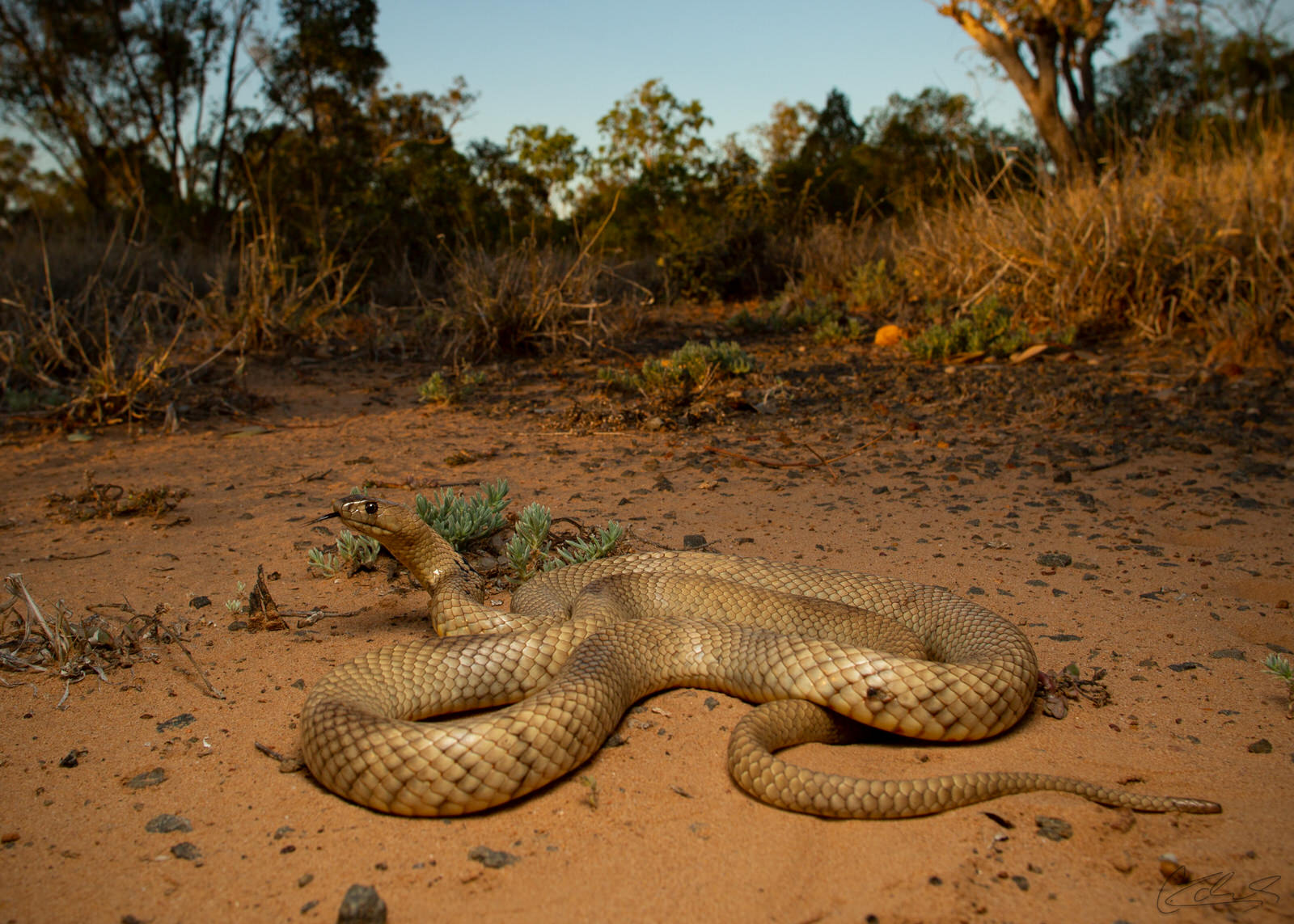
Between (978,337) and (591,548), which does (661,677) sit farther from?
(978,337)

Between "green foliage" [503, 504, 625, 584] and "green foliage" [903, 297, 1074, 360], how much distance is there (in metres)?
5.28

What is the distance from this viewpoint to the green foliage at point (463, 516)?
4.18 m

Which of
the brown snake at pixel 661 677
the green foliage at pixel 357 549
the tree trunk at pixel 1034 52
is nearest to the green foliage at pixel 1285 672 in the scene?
the brown snake at pixel 661 677

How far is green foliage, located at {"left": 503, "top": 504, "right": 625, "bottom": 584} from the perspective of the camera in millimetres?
4156

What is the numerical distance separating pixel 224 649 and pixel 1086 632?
352cm

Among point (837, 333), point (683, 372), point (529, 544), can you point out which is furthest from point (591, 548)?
point (837, 333)

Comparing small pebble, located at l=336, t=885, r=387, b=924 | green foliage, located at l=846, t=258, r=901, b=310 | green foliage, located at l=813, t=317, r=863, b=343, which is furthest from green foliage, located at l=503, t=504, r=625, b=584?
green foliage, located at l=846, t=258, r=901, b=310

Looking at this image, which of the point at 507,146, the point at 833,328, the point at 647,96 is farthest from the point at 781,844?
the point at 647,96

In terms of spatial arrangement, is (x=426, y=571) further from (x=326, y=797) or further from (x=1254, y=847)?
(x=1254, y=847)

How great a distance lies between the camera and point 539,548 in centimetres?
434

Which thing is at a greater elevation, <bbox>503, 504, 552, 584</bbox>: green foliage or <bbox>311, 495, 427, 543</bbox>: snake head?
<bbox>311, 495, 427, 543</bbox>: snake head

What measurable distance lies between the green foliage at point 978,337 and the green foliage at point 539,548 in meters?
5.28

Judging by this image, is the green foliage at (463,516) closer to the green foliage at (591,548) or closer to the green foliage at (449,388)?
the green foliage at (591,548)

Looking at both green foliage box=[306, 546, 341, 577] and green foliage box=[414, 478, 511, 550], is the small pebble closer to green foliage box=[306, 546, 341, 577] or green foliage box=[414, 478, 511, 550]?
green foliage box=[414, 478, 511, 550]
